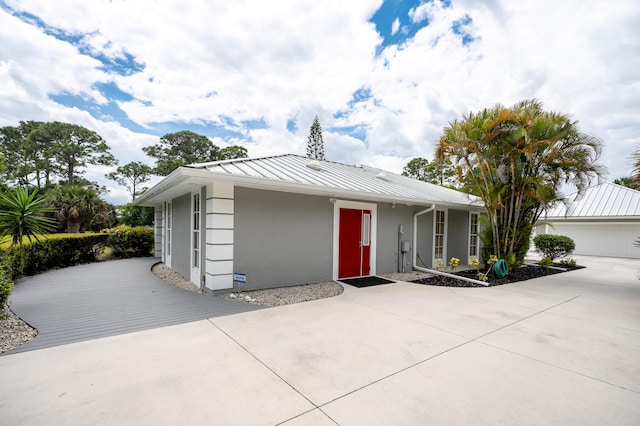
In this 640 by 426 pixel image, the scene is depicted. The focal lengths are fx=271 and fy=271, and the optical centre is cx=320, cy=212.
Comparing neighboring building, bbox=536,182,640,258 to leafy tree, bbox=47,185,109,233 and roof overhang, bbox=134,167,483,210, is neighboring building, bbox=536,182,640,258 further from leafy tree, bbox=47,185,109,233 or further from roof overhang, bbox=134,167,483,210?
leafy tree, bbox=47,185,109,233

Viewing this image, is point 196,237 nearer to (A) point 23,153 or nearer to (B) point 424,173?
(A) point 23,153

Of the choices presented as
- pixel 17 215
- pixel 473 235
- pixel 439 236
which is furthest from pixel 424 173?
pixel 17 215

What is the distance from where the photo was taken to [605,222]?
16734 millimetres

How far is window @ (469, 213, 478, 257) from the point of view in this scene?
11539 mm

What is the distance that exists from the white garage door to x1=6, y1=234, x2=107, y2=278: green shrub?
22690mm

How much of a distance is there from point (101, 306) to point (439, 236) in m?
10.3

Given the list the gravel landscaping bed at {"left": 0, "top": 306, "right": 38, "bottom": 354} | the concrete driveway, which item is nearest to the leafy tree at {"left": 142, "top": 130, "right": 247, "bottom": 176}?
the gravel landscaping bed at {"left": 0, "top": 306, "right": 38, "bottom": 354}

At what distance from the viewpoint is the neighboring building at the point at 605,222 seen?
52.2 feet

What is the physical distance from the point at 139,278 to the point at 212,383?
A: 645cm

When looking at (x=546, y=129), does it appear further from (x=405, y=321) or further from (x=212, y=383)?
(x=212, y=383)

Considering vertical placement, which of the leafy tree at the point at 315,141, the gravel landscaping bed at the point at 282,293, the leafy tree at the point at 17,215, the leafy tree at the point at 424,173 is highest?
the leafy tree at the point at 315,141

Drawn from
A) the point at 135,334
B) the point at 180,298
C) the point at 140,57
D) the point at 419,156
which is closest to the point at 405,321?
the point at 135,334

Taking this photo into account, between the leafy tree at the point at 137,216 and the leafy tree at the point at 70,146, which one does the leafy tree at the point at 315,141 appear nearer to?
the leafy tree at the point at 137,216

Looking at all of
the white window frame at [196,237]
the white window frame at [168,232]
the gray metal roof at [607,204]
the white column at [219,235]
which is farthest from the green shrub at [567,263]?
the white window frame at [168,232]
